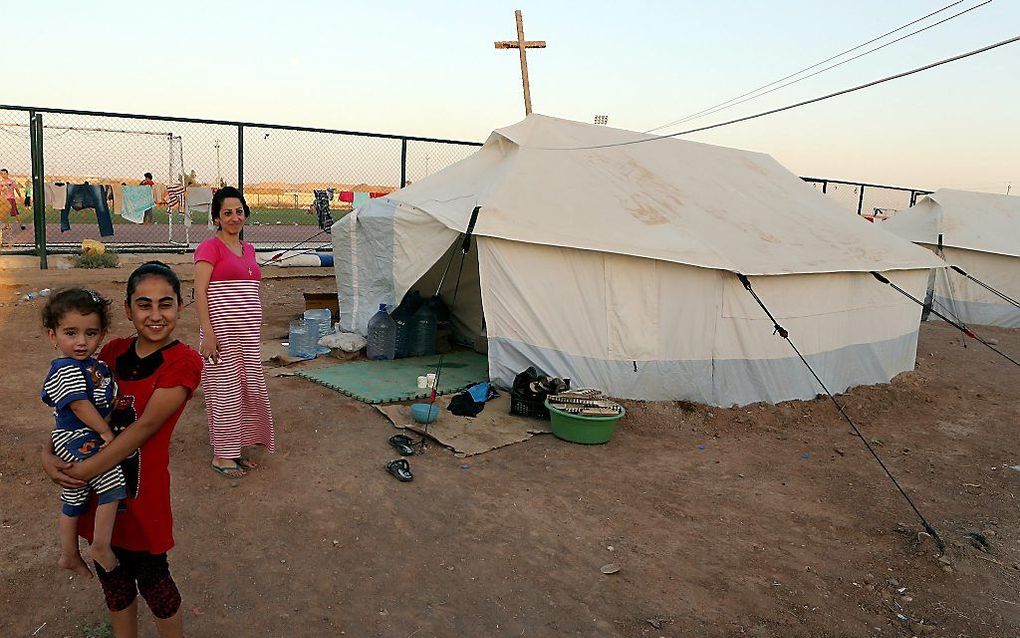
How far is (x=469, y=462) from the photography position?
461cm

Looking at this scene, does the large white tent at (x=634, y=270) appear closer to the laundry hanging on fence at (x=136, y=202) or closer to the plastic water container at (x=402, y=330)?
the plastic water container at (x=402, y=330)

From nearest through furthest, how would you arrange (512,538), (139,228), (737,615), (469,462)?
→ (737,615), (512,538), (469,462), (139,228)

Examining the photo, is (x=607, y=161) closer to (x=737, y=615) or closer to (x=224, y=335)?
(x=224, y=335)

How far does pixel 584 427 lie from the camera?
5039 mm

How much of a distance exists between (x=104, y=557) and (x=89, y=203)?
35.5 ft

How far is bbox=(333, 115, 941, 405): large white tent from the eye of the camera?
586 centimetres

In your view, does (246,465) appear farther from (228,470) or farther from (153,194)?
(153,194)

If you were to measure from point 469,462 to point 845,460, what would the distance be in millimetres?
3049

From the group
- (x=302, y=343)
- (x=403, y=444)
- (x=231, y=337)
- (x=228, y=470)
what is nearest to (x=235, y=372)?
(x=231, y=337)

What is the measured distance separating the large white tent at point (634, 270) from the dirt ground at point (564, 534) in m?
0.60

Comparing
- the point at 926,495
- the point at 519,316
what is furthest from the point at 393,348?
the point at 926,495

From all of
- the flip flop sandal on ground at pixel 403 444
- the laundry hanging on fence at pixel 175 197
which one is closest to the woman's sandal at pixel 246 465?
the flip flop sandal on ground at pixel 403 444

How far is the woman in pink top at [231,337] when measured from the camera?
3.70 metres

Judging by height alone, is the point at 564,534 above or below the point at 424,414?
below
